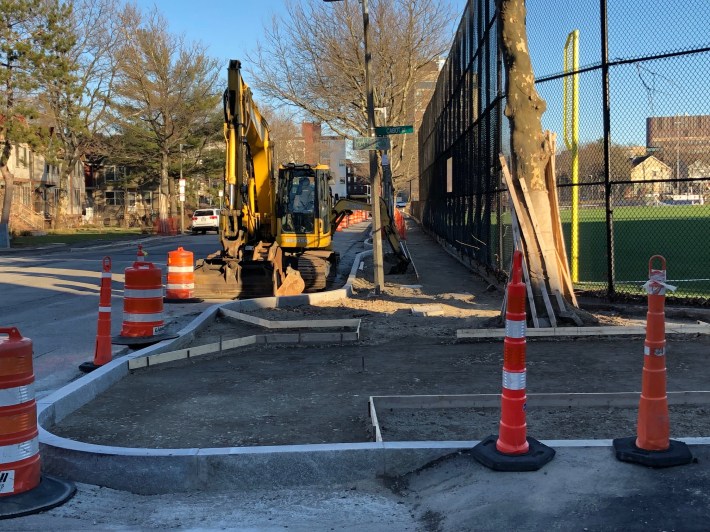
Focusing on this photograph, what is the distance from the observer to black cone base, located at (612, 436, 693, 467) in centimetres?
429

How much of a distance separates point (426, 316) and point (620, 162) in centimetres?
379

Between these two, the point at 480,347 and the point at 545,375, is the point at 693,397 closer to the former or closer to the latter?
the point at 545,375

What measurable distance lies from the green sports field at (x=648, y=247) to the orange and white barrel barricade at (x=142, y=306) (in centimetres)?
727

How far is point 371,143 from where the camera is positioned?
44.4 feet

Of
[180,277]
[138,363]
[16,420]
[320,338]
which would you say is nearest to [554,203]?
[320,338]

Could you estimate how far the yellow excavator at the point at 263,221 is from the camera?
44.7 feet

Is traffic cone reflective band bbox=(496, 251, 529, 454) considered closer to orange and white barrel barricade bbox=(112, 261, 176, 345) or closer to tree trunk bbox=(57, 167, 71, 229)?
orange and white barrel barricade bbox=(112, 261, 176, 345)

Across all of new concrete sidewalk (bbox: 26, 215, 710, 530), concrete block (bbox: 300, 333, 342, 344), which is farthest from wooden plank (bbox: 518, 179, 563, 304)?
new concrete sidewalk (bbox: 26, 215, 710, 530)

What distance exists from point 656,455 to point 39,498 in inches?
145

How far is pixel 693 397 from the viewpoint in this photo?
19.3ft

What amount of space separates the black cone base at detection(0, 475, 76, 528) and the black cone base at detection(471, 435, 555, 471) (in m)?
2.54

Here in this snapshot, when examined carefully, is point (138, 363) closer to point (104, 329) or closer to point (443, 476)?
point (104, 329)

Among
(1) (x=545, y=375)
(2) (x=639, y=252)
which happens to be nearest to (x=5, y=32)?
(2) (x=639, y=252)

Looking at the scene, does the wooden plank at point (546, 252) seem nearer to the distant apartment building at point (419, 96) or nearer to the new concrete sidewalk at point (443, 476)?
the new concrete sidewalk at point (443, 476)
